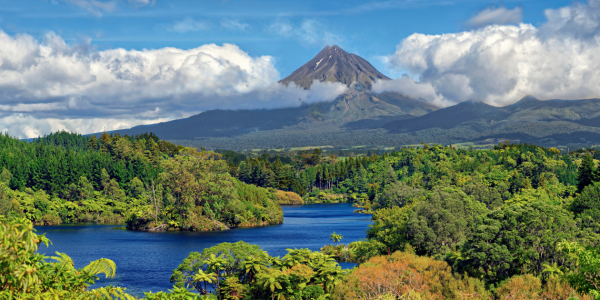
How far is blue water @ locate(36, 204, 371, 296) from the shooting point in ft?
154

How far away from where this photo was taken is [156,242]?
6931 centimetres

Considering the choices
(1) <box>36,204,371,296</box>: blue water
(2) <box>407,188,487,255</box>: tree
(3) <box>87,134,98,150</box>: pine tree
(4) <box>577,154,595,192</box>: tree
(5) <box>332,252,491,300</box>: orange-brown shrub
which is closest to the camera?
(5) <box>332,252,491,300</box>: orange-brown shrub

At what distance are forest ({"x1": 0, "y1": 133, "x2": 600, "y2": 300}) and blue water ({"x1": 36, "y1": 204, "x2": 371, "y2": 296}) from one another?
534 cm

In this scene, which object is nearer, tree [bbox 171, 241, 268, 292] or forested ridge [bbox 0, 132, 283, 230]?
tree [bbox 171, 241, 268, 292]

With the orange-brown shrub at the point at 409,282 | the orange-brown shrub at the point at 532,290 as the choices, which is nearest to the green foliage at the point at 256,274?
the orange-brown shrub at the point at 409,282

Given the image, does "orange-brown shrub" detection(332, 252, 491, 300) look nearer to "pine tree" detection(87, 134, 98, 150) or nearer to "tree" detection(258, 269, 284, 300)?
"tree" detection(258, 269, 284, 300)

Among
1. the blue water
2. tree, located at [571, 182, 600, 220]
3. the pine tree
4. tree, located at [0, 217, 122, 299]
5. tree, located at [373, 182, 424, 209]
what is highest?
the pine tree

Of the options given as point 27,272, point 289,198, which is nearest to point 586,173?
point 27,272

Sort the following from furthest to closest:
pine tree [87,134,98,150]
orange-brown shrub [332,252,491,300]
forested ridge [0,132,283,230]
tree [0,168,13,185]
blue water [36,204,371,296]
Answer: pine tree [87,134,98,150] < tree [0,168,13,185] < forested ridge [0,132,283,230] < blue water [36,204,371,296] < orange-brown shrub [332,252,491,300]

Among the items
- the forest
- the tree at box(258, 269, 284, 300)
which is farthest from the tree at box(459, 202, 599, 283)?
the tree at box(258, 269, 284, 300)

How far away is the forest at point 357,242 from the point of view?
19.4 metres

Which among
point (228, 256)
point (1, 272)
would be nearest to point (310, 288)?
point (228, 256)

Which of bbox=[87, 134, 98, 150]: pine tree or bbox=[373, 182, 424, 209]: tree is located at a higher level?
bbox=[87, 134, 98, 150]: pine tree

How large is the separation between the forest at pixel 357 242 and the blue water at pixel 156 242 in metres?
5.34
